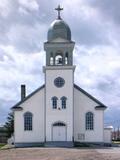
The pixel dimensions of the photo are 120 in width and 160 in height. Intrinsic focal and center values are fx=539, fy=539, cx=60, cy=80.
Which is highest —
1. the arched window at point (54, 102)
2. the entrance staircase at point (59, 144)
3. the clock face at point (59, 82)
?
the clock face at point (59, 82)

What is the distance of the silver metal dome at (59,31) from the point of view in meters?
56.0

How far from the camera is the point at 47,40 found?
56.3 metres

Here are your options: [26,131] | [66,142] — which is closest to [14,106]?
[26,131]

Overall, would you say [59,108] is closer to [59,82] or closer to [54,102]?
[54,102]

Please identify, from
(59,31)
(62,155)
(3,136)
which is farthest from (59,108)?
(3,136)

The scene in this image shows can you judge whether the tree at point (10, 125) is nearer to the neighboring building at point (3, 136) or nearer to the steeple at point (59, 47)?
the neighboring building at point (3, 136)

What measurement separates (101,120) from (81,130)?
2337 mm

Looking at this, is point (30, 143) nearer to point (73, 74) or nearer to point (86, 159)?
point (73, 74)

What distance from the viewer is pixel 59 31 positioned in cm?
5622

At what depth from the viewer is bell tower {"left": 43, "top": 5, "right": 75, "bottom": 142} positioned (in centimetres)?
5503

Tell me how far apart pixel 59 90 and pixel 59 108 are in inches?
72.7

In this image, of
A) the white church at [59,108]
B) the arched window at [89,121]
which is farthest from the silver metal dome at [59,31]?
the arched window at [89,121]

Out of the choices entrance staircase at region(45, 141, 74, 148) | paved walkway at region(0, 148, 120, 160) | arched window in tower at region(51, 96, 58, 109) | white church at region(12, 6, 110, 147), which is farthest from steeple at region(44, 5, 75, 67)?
paved walkway at region(0, 148, 120, 160)

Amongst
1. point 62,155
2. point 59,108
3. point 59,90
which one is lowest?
point 62,155
